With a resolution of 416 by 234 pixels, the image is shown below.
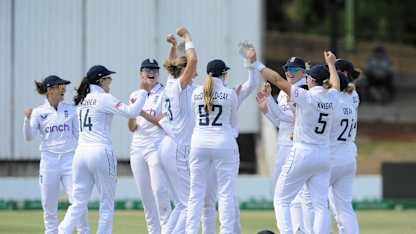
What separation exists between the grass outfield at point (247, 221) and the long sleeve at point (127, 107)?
9.43ft

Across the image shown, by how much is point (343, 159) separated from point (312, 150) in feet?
1.92

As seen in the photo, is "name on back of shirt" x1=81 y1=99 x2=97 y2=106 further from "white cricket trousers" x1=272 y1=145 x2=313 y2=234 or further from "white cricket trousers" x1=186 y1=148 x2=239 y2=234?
"white cricket trousers" x1=272 y1=145 x2=313 y2=234

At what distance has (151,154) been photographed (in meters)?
13.3

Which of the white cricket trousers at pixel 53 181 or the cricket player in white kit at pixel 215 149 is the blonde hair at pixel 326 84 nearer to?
the cricket player in white kit at pixel 215 149

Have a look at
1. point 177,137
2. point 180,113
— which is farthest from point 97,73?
→ point 177,137

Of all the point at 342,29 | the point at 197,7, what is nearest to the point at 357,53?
the point at 342,29

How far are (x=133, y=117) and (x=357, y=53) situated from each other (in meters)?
23.9

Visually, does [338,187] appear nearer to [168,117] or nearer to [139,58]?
[168,117]

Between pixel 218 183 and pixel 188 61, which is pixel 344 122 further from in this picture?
pixel 188 61

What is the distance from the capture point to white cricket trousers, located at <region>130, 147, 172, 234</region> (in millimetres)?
13242

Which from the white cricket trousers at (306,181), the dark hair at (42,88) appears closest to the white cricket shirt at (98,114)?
the dark hair at (42,88)

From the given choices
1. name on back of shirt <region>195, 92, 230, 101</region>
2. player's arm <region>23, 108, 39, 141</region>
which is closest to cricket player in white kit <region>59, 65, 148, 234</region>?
name on back of shirt <region>195, 92, 230, 101</region>

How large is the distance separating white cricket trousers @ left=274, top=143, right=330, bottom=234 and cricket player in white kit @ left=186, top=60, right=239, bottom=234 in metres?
0.61

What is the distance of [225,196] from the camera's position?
12.7m
